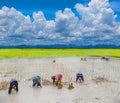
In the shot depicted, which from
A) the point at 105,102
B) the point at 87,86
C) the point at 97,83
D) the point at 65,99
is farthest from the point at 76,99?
the point at 97,83

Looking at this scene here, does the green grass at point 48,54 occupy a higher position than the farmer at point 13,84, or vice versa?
the farmer at point 13,84

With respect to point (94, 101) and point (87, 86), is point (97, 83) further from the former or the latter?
point (94, 101)

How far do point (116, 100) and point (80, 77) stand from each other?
6799 mm

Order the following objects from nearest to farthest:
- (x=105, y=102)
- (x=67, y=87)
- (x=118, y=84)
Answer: (x=105, y=102) → (x=67, y=87) → (x=118, y=84)

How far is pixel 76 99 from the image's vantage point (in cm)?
1722

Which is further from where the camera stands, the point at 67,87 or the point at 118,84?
the point at 118,84

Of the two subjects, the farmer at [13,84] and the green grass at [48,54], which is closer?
the farmer at [13,84]

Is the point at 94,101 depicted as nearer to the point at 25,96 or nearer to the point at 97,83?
the point at 25,96

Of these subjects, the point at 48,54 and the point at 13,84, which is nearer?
the point at 13,84

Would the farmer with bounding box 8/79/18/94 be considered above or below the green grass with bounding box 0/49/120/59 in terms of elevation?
above

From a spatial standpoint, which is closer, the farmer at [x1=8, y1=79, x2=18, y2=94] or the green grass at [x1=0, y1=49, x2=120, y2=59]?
the farmer at [x1=8, y1=79, x2=18, y2=94]

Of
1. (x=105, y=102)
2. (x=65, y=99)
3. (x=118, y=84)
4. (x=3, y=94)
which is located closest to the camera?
(x=105, y=102)

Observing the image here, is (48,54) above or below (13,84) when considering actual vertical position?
below

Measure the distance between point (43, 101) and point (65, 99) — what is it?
1295mm
